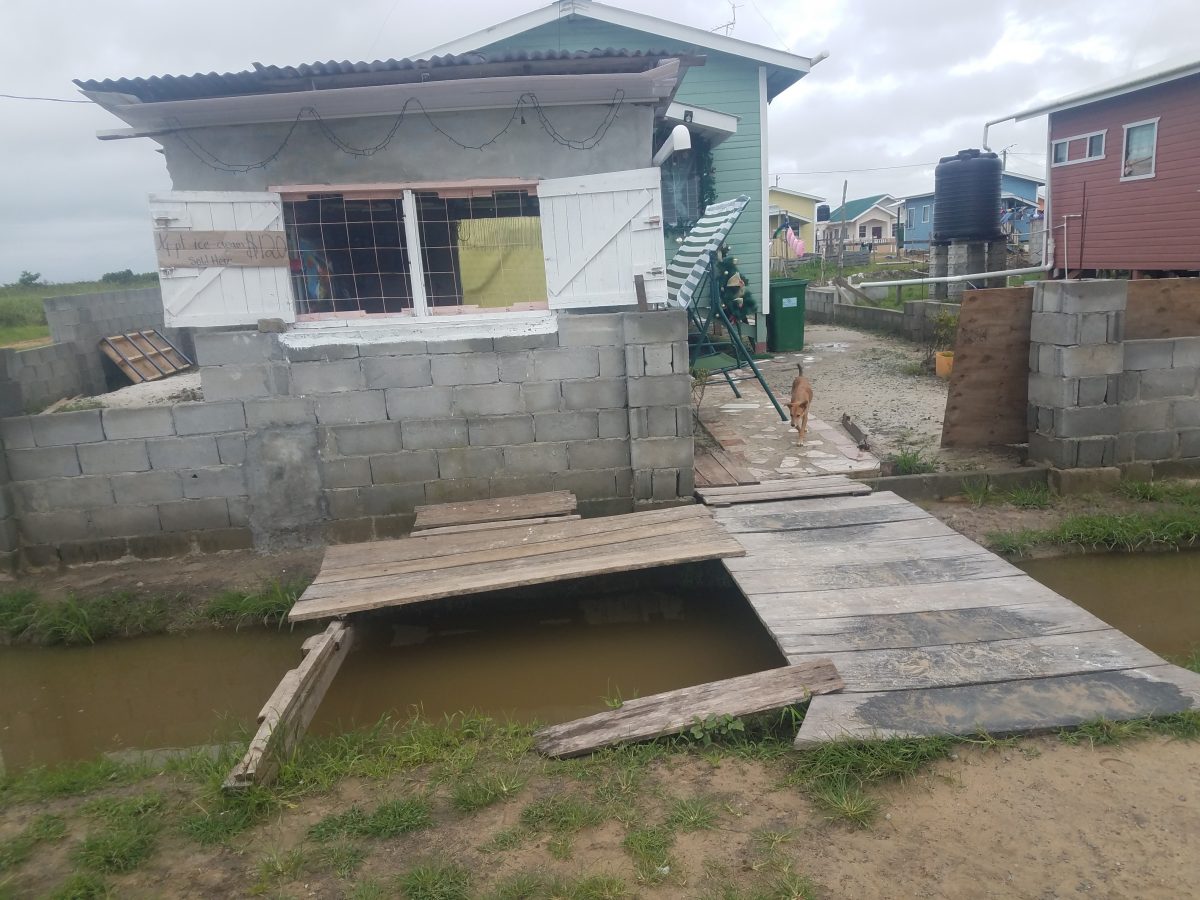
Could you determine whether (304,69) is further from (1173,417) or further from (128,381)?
(128,381)

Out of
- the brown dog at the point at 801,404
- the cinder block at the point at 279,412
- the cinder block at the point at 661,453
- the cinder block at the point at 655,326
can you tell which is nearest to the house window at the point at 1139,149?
the brown dog at the point at 801,404

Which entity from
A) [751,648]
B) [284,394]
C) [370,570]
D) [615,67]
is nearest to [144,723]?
[370,570]

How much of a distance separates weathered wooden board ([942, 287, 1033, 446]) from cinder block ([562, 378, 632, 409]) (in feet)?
9.41

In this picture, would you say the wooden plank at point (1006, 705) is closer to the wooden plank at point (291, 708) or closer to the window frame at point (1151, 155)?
the wooden plank at point (291, 708)

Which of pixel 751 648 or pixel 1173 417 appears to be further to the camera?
pixel 1173 417

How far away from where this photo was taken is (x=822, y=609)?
429 centimetres

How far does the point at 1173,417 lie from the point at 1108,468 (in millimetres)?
681

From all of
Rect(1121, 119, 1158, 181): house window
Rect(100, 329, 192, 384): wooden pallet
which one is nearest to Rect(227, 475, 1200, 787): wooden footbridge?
Rect(100, 329, 192, 384): wooden pallet

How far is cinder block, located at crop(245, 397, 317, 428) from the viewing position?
5812mm

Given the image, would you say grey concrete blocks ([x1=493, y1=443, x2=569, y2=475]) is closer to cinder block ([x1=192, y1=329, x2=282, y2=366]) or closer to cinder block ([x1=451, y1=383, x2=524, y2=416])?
cinder block ([x1=451, y1=383, x2=524, y2=416])

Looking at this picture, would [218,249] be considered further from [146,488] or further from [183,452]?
[146,488]

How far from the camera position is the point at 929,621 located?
410 cm

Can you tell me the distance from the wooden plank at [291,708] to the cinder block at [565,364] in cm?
234

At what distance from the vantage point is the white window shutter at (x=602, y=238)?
19.6ft
